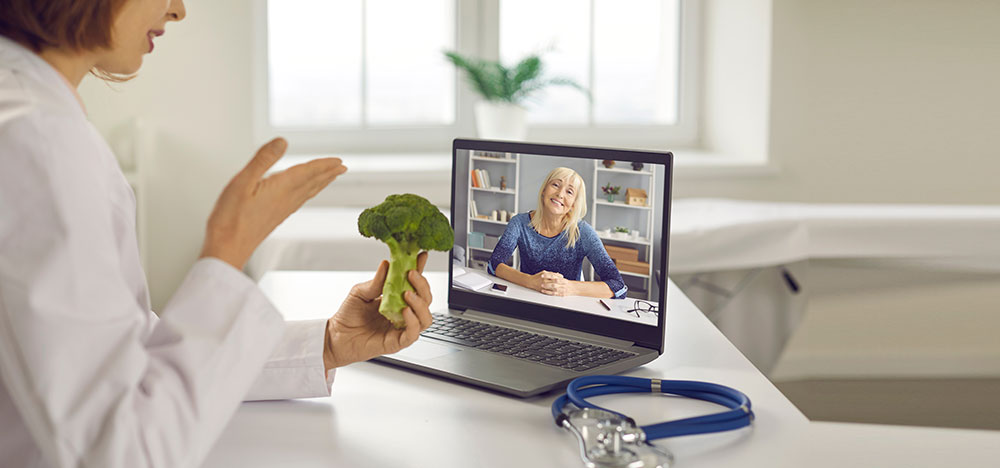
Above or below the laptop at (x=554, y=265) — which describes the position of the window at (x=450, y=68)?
above

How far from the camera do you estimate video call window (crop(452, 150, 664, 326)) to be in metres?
1.12

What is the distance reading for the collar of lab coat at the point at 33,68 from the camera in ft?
2.32

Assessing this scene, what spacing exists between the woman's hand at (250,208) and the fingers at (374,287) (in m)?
0.27

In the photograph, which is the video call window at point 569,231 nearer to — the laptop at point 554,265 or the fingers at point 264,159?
the laptop at point 554,265

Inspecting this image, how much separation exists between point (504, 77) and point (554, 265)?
196 centimetres

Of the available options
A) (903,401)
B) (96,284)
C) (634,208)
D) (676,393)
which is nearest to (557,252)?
(634,208)

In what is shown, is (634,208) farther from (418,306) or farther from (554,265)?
(418,306)

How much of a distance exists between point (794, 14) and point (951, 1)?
0.55m

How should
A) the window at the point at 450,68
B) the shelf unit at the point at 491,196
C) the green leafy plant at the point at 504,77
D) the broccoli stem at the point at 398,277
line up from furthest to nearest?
the window at the point at 450,68
the green leafy plant at the point at 504,77
the shelf unit at the point at 491,196
the broccoli stem at the point at 398,277

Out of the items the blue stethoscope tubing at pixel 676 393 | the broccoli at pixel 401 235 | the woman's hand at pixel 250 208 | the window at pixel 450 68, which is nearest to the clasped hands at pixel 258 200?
the woman's hand at pixel 250 208

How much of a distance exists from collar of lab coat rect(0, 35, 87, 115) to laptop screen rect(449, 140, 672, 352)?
0.59m

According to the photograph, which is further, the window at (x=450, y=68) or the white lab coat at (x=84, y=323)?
the window at (x=450, y=68)

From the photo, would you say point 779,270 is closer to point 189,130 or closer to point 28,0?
point 189,130

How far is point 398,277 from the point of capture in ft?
3.18
